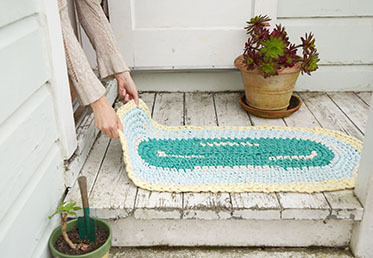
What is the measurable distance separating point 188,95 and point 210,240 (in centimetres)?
114

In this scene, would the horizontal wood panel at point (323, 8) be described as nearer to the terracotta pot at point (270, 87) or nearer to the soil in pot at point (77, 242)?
the terracotta pot at point (270, 87)

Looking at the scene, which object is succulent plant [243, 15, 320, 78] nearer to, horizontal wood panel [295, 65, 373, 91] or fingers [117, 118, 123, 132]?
horizontal wood panel [295, 65, 373, 91]

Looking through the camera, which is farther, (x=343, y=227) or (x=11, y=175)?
(x=343, y=227)

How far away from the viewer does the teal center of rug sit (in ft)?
5.30

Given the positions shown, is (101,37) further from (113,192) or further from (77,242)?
(77,242)

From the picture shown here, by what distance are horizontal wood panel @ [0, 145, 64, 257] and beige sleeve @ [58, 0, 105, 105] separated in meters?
0.21

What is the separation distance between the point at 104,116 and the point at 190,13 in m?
1.04

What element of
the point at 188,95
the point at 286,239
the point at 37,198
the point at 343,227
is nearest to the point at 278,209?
the point at 286,239

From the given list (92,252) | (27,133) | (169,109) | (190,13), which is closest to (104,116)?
(27,133)

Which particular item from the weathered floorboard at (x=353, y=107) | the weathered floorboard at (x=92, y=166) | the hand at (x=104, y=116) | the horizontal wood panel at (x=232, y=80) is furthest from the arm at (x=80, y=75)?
the weathered floorboard at (x=353, y=107)

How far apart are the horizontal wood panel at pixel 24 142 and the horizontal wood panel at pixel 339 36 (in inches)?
60.6

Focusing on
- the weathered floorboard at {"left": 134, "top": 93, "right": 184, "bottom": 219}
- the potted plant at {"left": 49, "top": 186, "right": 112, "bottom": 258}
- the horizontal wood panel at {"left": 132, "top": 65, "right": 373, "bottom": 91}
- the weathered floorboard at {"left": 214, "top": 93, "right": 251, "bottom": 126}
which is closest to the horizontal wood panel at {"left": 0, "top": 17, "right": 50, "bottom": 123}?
the potted plant at {"left": 49, "top": 186, "right": 112, "bottom": 258}

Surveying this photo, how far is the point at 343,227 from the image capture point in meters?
1.45

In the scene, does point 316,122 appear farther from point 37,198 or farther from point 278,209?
point 37,198
